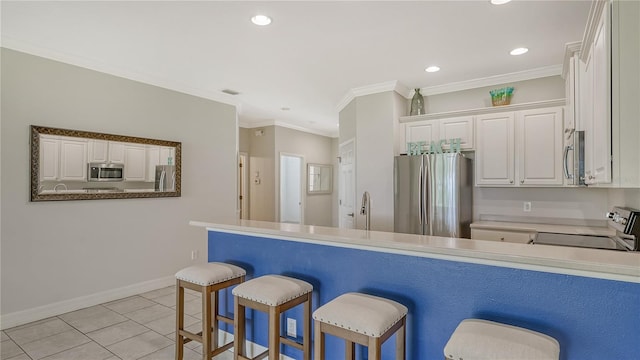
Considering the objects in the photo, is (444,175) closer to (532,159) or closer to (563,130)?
(532,159)

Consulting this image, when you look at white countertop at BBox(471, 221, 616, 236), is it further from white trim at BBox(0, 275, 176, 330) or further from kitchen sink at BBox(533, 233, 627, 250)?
white trim at BBox(0, 275, 176, 330)

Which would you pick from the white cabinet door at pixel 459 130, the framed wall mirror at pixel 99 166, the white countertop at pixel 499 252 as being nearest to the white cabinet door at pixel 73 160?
the framed wall mirror at pixel 99 166

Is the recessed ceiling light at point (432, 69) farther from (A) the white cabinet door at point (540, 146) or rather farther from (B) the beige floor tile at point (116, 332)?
(B) the beige floor tile at point (116, 332)

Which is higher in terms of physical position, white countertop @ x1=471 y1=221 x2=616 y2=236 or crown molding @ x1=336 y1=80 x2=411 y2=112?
crown molding @ x1=336 y1=80 x2=411 y2=112

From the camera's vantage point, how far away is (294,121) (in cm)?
676

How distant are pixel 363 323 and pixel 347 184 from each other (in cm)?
349

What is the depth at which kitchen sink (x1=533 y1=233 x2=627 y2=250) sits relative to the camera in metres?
2.61

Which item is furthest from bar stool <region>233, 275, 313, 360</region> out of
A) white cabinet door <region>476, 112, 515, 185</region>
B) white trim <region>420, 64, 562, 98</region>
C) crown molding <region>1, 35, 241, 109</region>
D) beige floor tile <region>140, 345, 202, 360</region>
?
white trim <region>420, 64, 562, 98</region>

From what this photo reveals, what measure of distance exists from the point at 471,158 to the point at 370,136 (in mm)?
1242

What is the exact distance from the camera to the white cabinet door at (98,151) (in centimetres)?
347

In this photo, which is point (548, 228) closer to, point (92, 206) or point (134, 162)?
point (134, 162)

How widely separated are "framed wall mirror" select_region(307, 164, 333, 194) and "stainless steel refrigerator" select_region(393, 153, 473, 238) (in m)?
3.82

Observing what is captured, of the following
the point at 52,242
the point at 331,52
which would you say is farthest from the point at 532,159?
the point at 52,242

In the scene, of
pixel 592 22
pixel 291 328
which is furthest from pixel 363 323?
pixel 592 22
